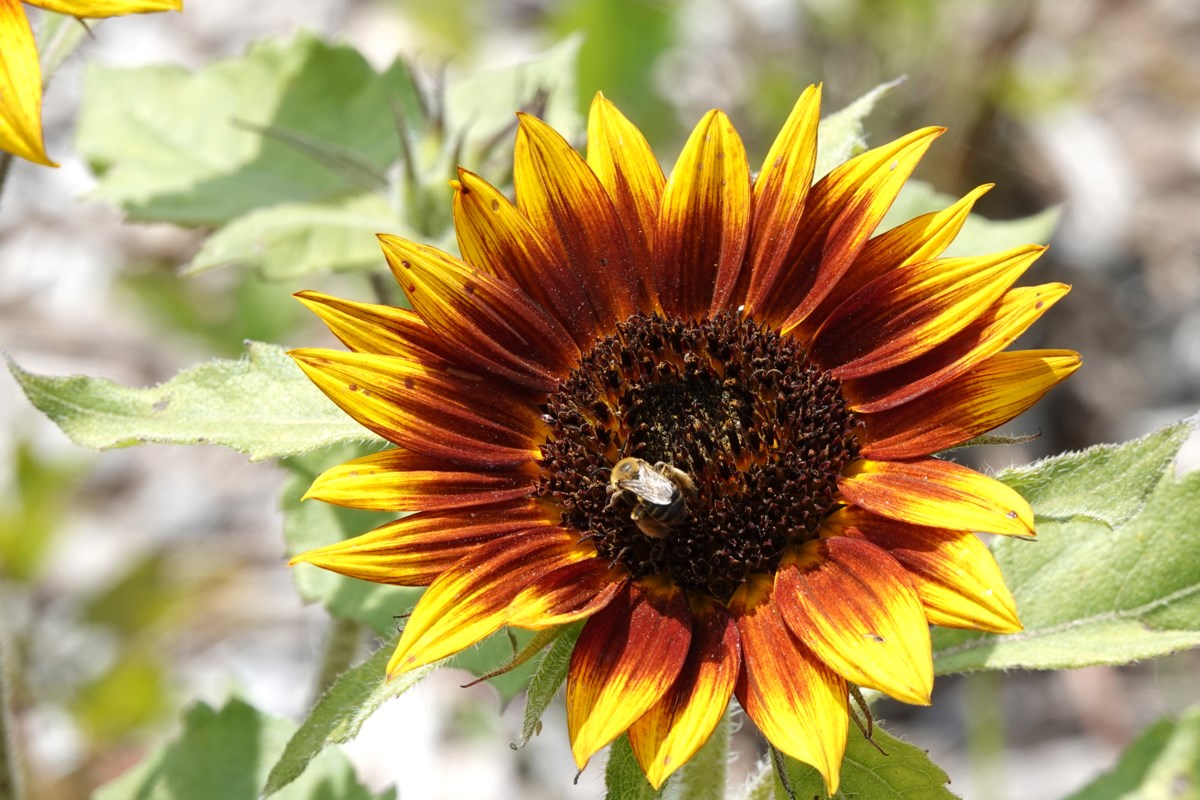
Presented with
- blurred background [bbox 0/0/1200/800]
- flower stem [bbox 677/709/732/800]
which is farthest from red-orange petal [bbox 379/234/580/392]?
blurred background [bbox 0/0/1200/800]

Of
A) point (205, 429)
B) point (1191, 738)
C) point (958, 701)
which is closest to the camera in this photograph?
point (205, 429)

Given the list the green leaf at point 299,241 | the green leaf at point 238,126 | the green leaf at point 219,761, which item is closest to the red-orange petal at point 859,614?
the green leaf at point 299,241

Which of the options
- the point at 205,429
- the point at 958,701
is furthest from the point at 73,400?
the point at 958,701

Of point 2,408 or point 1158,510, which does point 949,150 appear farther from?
point 2,408

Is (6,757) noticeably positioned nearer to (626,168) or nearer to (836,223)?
(626,168)

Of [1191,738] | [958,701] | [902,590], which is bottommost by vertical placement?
[958,701]

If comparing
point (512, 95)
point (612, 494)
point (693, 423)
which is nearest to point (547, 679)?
point (612, 494)
